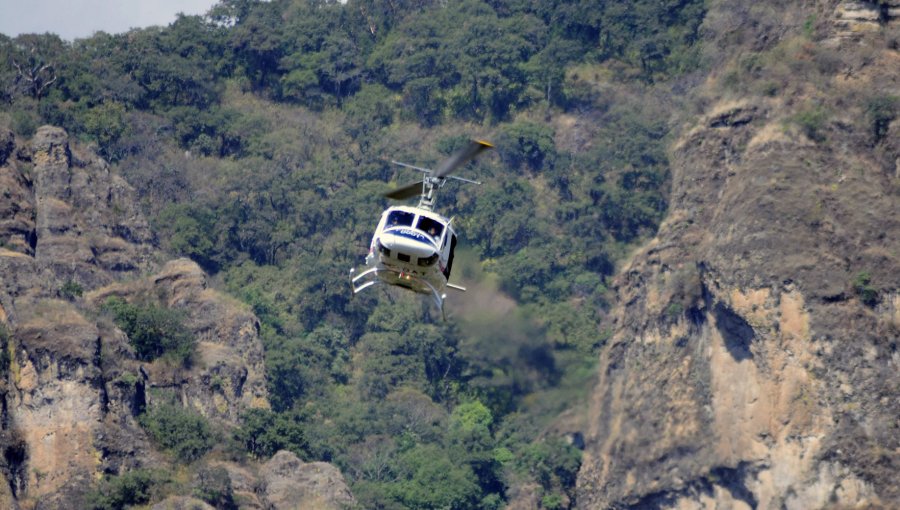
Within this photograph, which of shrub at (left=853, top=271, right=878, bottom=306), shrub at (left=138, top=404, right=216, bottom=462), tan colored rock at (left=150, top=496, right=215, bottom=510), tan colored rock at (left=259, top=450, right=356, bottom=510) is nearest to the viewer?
tan colored rock at (left=150, top=496, right=215, bottom=510)

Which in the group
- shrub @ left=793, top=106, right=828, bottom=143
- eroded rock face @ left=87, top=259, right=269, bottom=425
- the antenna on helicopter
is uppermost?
shrub @ left=793, top=106, right=828, bottom=143

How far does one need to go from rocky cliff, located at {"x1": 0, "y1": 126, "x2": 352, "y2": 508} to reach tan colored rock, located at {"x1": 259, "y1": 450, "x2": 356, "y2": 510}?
0.15 m

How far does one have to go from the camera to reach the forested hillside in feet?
262

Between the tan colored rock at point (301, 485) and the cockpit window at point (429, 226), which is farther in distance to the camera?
the tan colored rock at point (301, 485)

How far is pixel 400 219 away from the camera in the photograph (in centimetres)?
4919

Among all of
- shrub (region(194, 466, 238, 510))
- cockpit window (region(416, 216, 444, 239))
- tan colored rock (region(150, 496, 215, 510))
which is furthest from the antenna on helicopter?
shrub (region(194, 466, 238, 510))

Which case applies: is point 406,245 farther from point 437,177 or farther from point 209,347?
point 209,347

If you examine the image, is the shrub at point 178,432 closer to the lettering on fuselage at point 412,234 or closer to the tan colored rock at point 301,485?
the tan colored rock at point 301,485

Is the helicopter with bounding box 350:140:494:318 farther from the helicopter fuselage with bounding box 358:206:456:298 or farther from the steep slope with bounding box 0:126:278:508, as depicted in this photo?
the steep slope with bounding box 0:126:278:508

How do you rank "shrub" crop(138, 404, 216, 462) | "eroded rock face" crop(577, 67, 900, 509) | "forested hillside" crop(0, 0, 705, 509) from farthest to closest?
"forested hillside" crop(0, 0, 705, 509) → "eroded rock face" crop(577, 67, 900, 509) → "shrub" crop(138, 404, 216, 462)

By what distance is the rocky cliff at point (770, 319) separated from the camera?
70.1 m

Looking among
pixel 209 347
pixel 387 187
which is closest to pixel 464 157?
pixel 209 347

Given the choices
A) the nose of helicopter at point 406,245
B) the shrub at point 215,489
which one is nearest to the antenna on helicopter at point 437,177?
the nose of helicopter at point 406,245

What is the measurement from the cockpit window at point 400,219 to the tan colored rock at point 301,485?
67.0 feet
